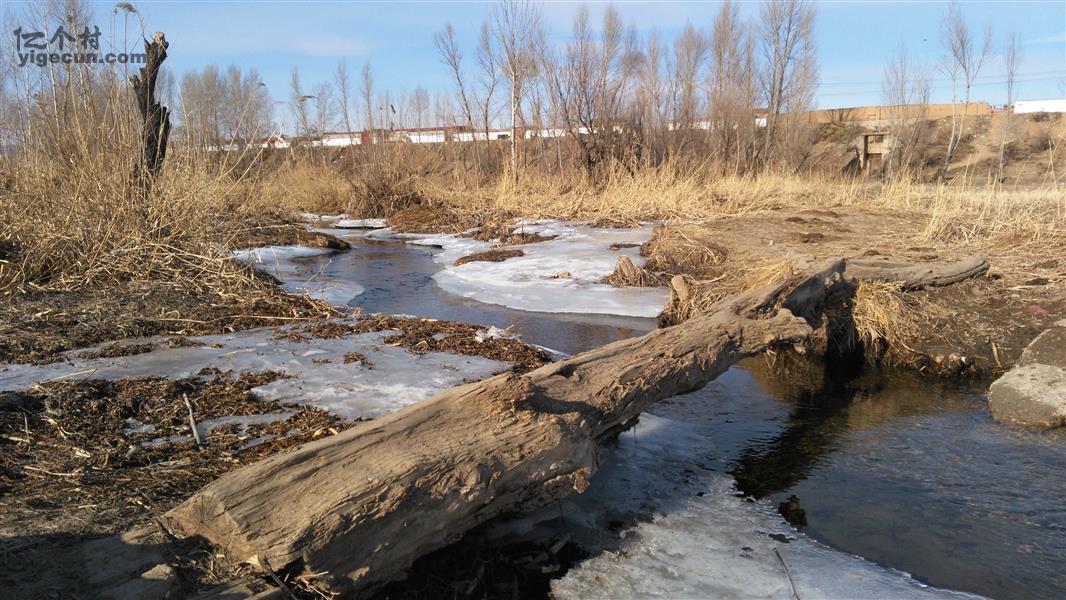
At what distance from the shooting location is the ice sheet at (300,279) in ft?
A: 24.8

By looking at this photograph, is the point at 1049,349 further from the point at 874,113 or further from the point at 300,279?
the point at 874,113

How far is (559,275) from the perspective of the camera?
9461 mm

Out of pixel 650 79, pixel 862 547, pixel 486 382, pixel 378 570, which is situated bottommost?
pixel 862 547

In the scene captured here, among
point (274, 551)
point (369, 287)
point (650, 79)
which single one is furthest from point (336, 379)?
point (650, 79)

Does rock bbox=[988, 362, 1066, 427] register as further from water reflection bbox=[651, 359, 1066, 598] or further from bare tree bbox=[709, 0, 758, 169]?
bare tree bbox=[709, 0, 758, 169]

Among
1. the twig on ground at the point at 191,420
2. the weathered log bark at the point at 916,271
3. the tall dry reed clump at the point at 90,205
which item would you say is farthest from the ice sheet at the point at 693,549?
the tall dry reed clump at the point at 90,205

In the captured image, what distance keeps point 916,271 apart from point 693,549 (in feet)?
15.3

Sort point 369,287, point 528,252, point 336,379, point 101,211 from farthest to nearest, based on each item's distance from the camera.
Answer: point 528,252 → point 369,287 → point 101,211 → point 336,379

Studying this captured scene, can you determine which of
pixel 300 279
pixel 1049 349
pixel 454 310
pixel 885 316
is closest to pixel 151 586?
pixel 1049 349

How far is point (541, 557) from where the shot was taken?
2.82 meters

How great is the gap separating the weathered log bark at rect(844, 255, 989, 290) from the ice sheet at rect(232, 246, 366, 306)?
4904 mm

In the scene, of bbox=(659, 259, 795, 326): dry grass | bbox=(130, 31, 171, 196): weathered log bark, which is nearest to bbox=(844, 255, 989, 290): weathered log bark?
bbox=(659, 259, 795, 326): dry grass

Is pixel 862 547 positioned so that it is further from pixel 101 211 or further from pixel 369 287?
pixel 369 287

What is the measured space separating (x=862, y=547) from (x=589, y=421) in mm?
1319
